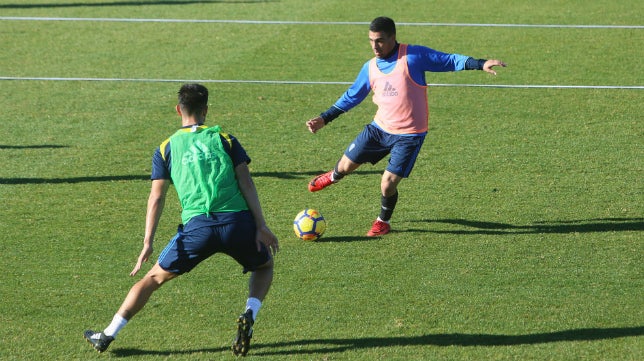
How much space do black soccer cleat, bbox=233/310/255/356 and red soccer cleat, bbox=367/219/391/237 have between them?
10.0 feet

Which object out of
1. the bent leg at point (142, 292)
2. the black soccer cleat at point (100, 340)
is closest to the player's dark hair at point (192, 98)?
the bent leg at point (142, 292)

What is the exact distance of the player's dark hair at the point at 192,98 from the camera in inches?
273

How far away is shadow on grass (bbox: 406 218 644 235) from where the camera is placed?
9.98 metres

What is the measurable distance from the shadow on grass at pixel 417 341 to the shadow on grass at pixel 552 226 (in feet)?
7.99

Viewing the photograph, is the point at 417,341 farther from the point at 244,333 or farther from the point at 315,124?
the point at 315,124

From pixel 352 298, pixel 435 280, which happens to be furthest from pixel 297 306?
pixel 435 280

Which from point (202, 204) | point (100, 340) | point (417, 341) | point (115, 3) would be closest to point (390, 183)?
point (417, 341)

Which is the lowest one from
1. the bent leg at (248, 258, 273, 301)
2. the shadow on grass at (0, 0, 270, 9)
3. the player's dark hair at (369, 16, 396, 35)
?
the bent leg at (248, 258, 273, 301)

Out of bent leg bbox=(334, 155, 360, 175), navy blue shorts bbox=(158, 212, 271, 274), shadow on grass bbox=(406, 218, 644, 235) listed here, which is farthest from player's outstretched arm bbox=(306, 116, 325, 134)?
navy blue shorts bbox=(158, 212, 271, 274)

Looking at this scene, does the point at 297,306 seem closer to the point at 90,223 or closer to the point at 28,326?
the point at 28,326

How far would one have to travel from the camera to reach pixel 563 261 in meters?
9.16

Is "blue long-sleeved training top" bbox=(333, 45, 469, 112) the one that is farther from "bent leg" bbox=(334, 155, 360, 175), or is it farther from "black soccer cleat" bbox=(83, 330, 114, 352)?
"black soccer cleat" bbox=(83, 330, 114, 352)

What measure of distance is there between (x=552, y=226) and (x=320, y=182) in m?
2.56

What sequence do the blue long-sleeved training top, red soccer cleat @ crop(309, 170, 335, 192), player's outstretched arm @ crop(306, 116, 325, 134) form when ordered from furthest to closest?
1. red soccer cleat @ crop(309, 170, 335, 192)
2. player's outstretched arm @ crop(306, 116, 325, 134)
3. the blue long-sleeved training top
